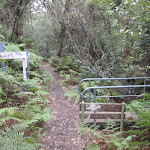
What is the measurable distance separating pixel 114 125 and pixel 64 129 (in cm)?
150

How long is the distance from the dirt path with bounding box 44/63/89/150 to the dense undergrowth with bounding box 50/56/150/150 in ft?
1.05

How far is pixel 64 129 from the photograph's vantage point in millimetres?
3982

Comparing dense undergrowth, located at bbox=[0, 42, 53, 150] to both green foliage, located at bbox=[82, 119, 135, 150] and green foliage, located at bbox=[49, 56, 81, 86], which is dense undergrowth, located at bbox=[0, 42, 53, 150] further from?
green foliage, located at bbox=[49, 56, 81, 86]

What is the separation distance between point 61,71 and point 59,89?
212 cm

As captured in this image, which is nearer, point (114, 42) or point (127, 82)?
point (127, 82)

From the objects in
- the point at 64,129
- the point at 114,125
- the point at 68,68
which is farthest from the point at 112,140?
the point at 68,68

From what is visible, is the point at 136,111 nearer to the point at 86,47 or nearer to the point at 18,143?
the point at 18,143

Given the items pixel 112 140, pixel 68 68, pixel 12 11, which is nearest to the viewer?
pixel 112 140

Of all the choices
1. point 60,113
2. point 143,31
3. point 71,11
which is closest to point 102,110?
point 60,113

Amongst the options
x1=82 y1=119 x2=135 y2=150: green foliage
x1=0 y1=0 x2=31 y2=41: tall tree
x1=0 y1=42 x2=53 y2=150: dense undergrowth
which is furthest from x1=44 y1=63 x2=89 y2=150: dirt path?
x1=0 y1=0 x2=31 y2=41: tall tree

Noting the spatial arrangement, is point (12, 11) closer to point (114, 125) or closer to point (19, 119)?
point (19, 119)

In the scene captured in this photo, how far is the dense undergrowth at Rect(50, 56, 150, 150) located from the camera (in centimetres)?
290

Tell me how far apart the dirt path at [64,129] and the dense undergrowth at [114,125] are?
32 cm

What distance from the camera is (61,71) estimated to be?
8.90m
